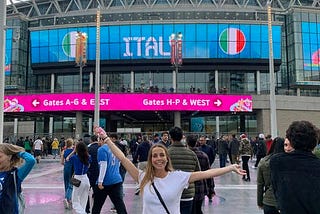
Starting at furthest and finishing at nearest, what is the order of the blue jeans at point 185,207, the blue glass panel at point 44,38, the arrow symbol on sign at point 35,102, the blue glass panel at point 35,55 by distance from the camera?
the blue glass panel at point 35,55 < the blue glass panel at point 44,38 < the arrow symbol on sign at point 35,102 < the blue jeans at point 185,207

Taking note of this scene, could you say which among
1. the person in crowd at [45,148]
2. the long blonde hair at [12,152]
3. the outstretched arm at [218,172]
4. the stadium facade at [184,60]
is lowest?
the person in crowd at [45,148]

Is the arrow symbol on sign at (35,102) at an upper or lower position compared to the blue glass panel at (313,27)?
lower

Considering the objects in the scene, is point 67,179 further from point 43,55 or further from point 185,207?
point 43,55

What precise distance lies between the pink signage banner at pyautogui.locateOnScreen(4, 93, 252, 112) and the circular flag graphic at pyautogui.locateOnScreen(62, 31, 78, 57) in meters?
15.5

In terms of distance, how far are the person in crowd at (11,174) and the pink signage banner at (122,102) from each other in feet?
102

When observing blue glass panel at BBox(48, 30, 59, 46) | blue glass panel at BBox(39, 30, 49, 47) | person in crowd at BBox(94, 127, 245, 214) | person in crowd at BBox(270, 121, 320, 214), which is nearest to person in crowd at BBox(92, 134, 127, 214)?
person in crowd at BBox(94, 127, 245, 214)

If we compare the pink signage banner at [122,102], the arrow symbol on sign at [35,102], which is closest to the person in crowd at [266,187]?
the pink signage banner at [122,102]

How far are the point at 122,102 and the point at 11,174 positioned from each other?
102 ft

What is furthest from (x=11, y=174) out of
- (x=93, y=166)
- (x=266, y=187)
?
(x=93, y=166)

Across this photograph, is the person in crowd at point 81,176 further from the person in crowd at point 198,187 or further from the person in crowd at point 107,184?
the person in crowd at point 198,187

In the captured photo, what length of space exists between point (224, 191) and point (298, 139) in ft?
29.4

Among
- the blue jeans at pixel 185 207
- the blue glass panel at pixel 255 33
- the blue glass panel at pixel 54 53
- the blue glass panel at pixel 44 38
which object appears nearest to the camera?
the blue jeans at pixel 185 207

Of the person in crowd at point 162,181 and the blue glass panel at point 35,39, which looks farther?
the blue glass panel at point 35,39

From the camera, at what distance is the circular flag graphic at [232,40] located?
48.6 meters
